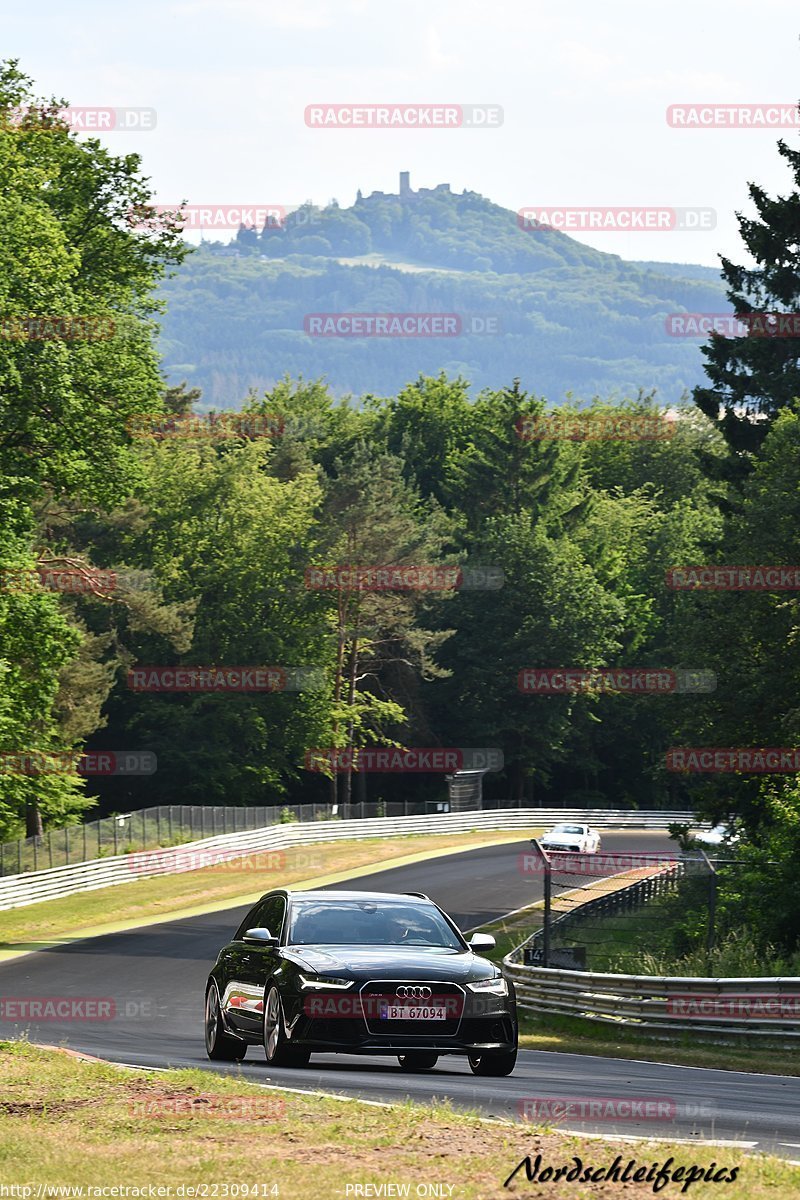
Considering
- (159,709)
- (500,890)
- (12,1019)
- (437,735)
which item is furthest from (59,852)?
(437,735)

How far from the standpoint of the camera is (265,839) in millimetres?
63625

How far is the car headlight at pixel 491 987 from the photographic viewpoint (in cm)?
1367

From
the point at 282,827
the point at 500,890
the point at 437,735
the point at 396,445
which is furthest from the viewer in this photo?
the point at 396,445

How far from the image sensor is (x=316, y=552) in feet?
284

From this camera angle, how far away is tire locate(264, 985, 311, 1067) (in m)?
13.9

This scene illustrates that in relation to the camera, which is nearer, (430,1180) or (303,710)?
(430,1180)

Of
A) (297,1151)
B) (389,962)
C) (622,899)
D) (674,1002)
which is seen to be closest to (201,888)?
(622,899)

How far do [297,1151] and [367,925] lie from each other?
5.36 metres

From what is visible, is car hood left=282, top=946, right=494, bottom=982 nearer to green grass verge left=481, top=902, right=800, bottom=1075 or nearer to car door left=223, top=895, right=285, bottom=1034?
car door left=223, top=895, right=285, bottom=1034

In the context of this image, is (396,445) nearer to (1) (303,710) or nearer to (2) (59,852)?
(1) (303,710)

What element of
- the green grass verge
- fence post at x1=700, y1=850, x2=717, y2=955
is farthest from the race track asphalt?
fence post at x1=700, y1=850, x2=717, y2=955

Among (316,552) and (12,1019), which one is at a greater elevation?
(316,552)

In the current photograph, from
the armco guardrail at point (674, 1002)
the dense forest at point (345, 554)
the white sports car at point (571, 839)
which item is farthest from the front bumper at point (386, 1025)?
the white sports car at point (571, 839)

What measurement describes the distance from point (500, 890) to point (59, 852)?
1301cm
